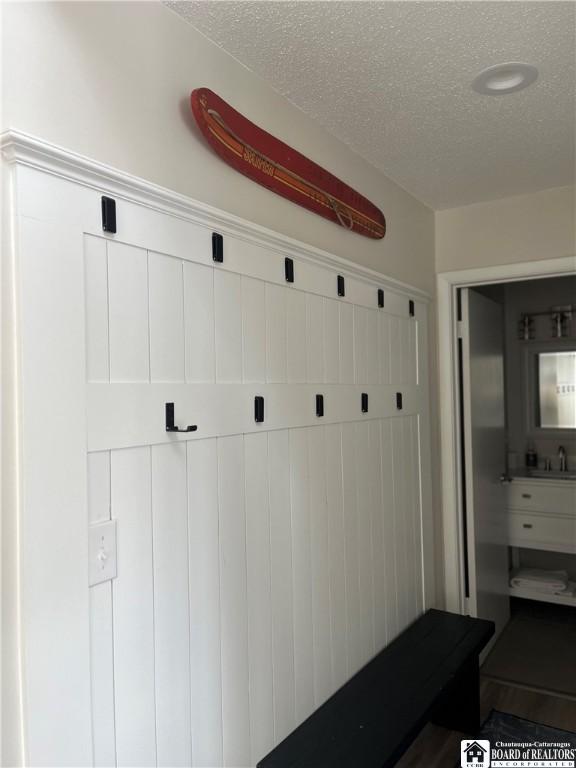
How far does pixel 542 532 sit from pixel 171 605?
127 inches

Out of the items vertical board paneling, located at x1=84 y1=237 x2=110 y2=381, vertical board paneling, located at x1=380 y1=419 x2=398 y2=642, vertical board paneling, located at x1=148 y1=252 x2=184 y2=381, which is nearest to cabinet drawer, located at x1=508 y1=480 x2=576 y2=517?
vertical board paneling, located at x1=380 y1=419 x2=398 y2=642

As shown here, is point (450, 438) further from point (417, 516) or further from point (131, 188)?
point (131, 188)

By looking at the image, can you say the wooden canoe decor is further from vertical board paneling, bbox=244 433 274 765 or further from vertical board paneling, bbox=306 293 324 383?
vertical board paneling, bbox=244 433 274 765

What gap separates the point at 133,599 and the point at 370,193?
192cm

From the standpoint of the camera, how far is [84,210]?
4.11 ft

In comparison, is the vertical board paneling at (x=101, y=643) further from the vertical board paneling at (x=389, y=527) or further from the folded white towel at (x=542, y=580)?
the folded white towel at (x=542, y=580)

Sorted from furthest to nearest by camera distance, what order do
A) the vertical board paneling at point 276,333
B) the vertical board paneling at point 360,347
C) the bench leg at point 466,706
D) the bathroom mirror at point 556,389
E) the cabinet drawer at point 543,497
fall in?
the bathroom mirror at point 556,389
the cabinet drawer at point 543,497
the bench leg at point 466,706
the vertical board paneling at point 360,347
the vertical board paneling at point 276,333

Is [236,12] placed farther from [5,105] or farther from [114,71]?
[5,105]

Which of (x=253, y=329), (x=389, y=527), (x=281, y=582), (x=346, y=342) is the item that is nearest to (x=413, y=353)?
(x=346, y=342)

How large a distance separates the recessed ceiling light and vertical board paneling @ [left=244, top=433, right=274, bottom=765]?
1319 mm

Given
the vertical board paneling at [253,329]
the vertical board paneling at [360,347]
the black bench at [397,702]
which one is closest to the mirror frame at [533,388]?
the black bench at [397,702]

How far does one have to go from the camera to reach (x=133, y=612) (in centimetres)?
134

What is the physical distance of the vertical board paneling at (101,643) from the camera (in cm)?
125

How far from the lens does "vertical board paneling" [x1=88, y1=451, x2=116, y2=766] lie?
125 centimetres
